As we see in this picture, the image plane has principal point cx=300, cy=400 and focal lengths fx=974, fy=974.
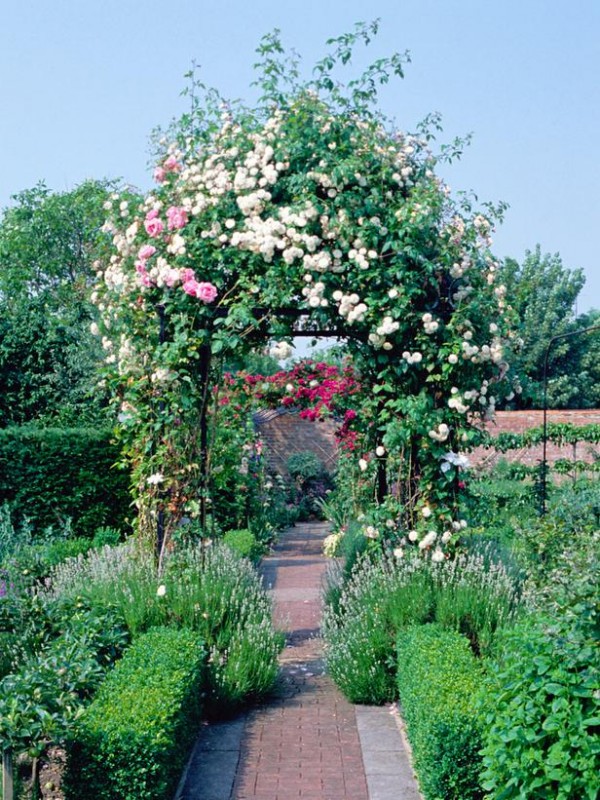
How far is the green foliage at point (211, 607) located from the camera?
5.77m

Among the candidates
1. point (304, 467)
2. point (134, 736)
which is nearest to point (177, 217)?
A: point (134, 736)

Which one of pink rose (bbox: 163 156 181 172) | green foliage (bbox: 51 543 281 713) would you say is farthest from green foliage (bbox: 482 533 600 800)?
pink rose (bbox: 163 156 181 172)

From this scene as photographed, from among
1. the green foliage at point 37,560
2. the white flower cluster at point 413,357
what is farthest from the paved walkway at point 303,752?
the white flower cluster at point 413,357

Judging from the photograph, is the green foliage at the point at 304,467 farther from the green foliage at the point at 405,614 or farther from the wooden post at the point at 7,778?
the wooden post at the point at 7,778

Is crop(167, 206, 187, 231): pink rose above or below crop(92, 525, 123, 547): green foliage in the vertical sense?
above

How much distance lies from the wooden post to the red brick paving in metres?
1.19

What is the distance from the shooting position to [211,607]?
19.8 feet

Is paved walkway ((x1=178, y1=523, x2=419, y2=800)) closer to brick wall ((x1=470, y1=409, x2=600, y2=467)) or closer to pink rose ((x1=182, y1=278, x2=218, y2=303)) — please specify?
pink rose ((x1=182, y1=278, x2=218, y2=303))

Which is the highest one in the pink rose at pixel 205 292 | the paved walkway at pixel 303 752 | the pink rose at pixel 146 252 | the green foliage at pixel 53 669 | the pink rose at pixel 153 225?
the pink rose at pixel 153 225

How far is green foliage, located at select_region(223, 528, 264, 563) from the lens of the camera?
34.5ft

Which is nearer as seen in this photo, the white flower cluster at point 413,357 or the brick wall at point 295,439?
the white flower cluster at point 413,357

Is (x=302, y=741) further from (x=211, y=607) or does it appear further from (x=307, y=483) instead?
(x=307, y=483)

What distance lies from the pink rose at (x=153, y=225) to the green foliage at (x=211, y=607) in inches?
85.5

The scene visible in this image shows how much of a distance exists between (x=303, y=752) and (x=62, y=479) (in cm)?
685
